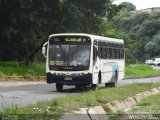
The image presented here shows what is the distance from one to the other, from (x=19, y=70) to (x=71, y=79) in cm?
1413

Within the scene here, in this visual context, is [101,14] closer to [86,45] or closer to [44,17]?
[44,17]

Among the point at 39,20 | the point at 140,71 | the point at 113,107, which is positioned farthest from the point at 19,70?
the point at 140,71

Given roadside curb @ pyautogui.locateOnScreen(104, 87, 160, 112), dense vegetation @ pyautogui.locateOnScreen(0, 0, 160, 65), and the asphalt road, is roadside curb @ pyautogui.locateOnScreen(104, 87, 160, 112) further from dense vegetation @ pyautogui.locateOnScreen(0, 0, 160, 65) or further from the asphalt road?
dense vegetation @ pyautogui.locateOnScreen(0, 0, 160, 65)

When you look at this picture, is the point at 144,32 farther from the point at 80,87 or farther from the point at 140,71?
the point at 80,87

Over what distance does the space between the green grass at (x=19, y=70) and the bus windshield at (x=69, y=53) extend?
10844mm

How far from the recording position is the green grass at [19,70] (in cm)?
3722

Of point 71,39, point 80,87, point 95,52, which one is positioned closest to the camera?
point 71,39

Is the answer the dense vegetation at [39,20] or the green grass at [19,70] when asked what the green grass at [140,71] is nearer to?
the dense vegetation at [39,20]

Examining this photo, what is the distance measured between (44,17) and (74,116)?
29.1m

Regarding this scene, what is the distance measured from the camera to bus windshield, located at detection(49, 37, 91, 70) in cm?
2544

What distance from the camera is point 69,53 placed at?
25484mm

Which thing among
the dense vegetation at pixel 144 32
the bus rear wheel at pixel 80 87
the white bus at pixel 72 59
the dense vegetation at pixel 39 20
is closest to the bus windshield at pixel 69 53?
the white bus at pixel 72 59

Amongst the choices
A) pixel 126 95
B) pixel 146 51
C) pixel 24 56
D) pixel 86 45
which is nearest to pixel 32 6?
pixel 24 56

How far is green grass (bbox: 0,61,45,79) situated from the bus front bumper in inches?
435
